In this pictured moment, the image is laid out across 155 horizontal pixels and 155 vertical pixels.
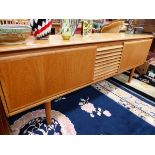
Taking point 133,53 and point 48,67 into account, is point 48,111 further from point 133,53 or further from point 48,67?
point 133,53

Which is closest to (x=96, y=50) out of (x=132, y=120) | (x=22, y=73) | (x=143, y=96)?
(x=22, y=73)

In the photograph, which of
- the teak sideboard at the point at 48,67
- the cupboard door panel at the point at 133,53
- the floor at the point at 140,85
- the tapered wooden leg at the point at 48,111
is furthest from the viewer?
the floor at the point at 140,85

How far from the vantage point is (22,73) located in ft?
2.29

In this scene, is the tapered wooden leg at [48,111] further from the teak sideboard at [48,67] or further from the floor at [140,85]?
the floor at [140,85]

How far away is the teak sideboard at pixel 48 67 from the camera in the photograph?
2.17 ft

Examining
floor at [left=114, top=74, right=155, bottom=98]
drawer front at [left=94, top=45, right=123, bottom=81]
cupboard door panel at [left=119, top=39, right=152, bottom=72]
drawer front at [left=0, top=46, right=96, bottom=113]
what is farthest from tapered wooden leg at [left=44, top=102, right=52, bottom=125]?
floor at [left=114, top=74, right=155, bottom=98]

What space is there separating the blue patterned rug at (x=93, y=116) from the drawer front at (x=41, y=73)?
0.30 meters

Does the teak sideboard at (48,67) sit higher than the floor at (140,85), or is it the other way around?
the teak sideboard at (48,67)

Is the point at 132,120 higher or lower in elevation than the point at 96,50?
lower

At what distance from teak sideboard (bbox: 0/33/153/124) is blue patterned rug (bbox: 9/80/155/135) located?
0.13m

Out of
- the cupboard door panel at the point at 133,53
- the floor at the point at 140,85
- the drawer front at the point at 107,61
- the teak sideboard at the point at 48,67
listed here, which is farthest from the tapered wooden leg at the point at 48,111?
the floor at the point at 140,85

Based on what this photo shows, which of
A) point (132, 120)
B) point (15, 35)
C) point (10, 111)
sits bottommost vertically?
point (132, 120)

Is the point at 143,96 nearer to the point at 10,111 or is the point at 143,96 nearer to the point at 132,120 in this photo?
the point at 132,120
